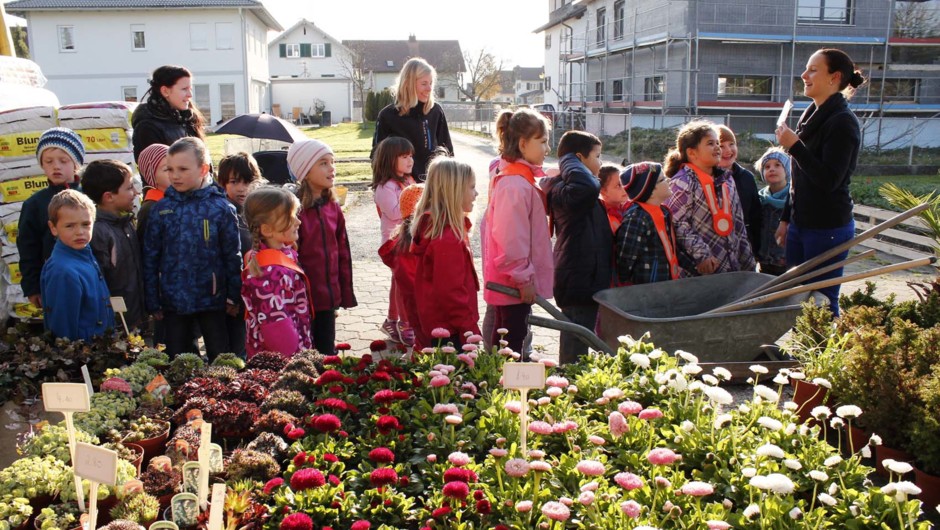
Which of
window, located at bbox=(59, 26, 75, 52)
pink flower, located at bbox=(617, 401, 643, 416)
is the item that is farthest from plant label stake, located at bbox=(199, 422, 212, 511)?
window, located at bbox=(59, 26, 75, 52)

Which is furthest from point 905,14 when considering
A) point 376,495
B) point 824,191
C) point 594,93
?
point 376,495

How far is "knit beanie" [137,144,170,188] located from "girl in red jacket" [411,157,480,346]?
2.11 m

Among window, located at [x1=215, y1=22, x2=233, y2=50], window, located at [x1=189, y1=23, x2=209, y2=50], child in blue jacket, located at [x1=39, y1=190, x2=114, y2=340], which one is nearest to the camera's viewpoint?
child in blue jacket, located at [x1=39, y1=190, x2=114, y2=340]

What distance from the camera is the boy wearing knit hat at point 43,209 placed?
5051mm

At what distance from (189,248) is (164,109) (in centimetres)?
180

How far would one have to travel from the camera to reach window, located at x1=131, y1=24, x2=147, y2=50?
46.3m

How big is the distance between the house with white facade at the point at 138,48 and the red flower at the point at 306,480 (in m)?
47.5

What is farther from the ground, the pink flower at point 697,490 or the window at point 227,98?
the window at point 227,98

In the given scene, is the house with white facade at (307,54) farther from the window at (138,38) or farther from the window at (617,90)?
the window at (617,90)

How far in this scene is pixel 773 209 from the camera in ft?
19.7

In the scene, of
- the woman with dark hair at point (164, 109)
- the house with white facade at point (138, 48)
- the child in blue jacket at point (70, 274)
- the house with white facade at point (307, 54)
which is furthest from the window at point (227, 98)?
the child in blue jacket at point (70, 274)

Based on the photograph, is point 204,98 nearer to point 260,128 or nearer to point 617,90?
point 617,90

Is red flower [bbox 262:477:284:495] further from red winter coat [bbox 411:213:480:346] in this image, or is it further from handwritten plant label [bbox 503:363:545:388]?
red winter coat [bbox 411:213:480:346]

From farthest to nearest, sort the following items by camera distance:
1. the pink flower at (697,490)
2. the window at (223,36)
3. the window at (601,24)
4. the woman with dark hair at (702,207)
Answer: the window at (223,36), the window at (601,24), the woman with dark hair at (702,207), the pink flower at (697,490)
